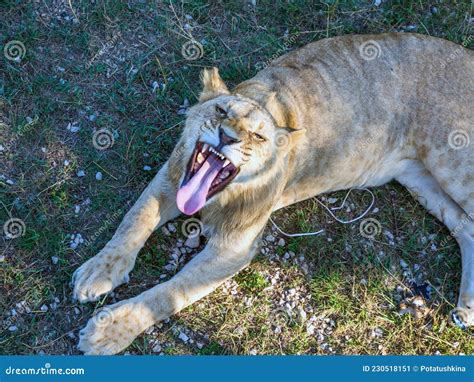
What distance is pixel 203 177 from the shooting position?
4.35 metres

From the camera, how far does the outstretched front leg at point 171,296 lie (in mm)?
4645

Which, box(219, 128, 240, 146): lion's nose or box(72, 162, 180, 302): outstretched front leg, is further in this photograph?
box(72, 162, 180, 302): outstretched front leg

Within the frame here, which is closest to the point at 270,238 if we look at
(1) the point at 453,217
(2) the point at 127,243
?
(2) the point at 127,243

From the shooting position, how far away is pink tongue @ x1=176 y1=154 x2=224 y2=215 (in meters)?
4.34

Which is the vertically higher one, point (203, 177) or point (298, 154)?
point (203, 177)

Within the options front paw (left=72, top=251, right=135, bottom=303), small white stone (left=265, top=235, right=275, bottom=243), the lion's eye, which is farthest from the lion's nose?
small white stone (left=265, top=235, right=275, bottom=243)

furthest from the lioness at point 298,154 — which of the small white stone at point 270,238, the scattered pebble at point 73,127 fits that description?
the scattered pebble at point 73,127

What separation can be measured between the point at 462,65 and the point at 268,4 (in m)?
1.82

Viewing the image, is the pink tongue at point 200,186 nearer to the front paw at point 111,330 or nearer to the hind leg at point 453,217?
the front paw at point 111,330

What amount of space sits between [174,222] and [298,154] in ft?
3.68

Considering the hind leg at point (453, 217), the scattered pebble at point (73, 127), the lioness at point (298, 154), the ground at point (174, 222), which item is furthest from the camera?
the scattered pebble at point (73, 127)

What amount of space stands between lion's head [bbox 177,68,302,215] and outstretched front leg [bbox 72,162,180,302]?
0.55 m

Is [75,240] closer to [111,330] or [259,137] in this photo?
[111,330]

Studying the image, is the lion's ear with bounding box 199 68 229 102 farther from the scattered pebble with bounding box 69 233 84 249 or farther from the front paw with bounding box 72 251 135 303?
the scattered pebble with bounding box 69 233 84 249
